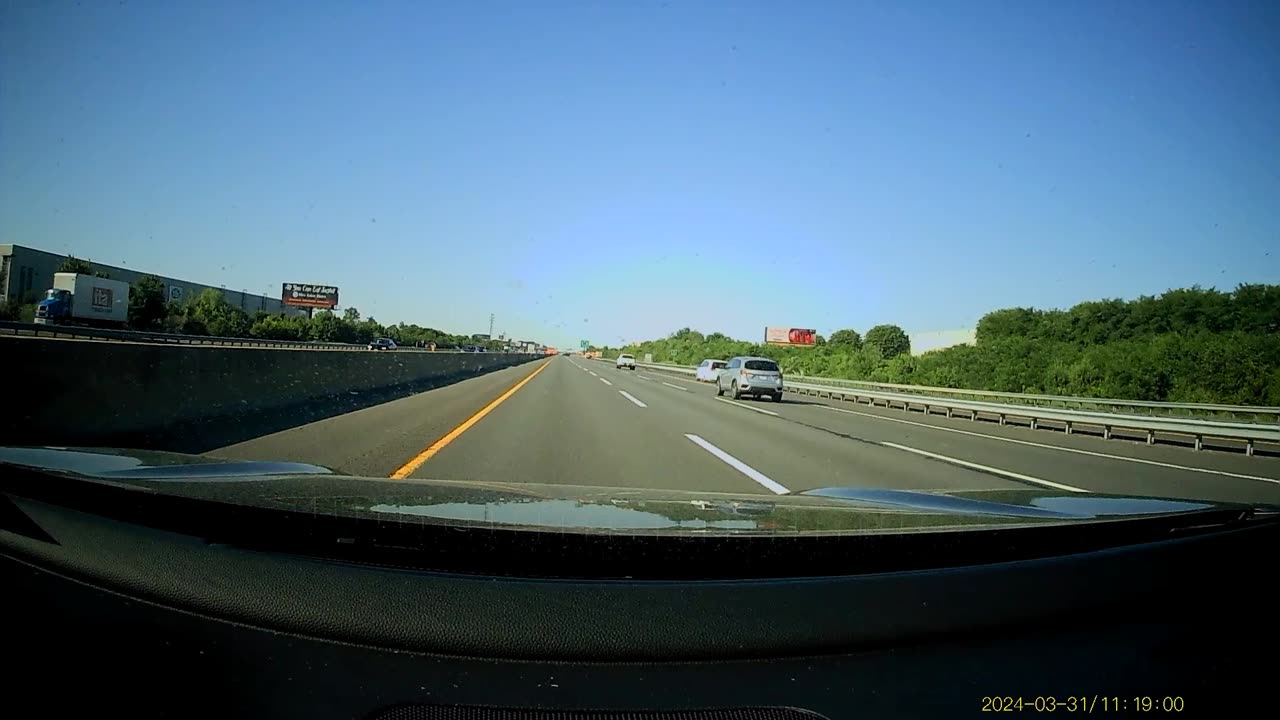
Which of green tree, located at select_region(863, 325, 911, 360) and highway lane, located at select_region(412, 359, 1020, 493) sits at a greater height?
green tree, located at select_region(863, 325, 911, 360)

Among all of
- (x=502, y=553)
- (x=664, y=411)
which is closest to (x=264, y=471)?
(x=502, y=553)

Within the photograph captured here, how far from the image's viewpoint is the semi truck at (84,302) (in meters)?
14.2

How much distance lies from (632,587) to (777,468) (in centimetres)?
733

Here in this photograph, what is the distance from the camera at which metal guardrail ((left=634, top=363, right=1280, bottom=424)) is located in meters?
18.1

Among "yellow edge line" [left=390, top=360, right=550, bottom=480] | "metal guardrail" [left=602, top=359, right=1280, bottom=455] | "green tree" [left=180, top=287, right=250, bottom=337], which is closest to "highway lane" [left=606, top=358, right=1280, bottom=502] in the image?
"metal guardrail" [left=602, top=359, right=1280, bottom=455]

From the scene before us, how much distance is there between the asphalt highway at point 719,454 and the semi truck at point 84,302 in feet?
21.9

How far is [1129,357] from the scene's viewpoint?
3000 centimetres

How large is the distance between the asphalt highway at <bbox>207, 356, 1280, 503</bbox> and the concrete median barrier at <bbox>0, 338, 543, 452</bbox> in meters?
1.09

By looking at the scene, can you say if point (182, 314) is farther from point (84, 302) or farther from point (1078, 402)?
point (1078, 402)

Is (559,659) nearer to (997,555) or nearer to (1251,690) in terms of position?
(997,555)

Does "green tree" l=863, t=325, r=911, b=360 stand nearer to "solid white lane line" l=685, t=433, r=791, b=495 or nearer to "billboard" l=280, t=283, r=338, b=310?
"billboard" l=280, t=283, r=338, b=310

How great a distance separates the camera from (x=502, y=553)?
2.16m

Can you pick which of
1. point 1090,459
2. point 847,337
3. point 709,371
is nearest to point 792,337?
point 847,337

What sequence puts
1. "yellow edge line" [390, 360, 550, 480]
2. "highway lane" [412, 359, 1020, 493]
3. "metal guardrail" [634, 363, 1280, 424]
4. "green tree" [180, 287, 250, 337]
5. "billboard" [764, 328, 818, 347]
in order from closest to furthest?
"yellow edge line" [390, 360, 550, 480] → "highway lane" [412, 359, 1020, 493] → "green tree" [180, 287, 250, 337] → "metal guardrail" [634, 363, 1280, 424] → "billboard" [764, 328, 818, 347]
